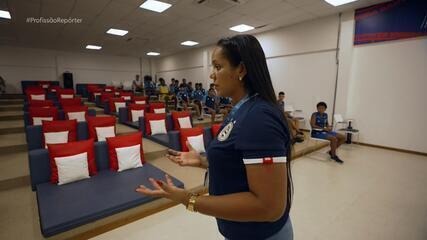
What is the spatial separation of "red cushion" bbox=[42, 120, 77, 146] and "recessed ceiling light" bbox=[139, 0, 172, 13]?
296 cm

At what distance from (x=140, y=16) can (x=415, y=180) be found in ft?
20.8

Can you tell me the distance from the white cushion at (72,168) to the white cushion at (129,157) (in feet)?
1.21

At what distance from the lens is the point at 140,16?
555 centimetres

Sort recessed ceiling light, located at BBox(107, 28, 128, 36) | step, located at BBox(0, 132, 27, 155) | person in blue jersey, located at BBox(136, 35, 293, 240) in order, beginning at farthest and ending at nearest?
recessed ceiling light, located at BBox(107, 28, 128, 36) → step, located at BBox(0, 132, 27, 155) → person in blue jersey, located at BBox(136, 35, 293, 240)

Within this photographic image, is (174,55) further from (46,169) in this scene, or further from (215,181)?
(215,181)

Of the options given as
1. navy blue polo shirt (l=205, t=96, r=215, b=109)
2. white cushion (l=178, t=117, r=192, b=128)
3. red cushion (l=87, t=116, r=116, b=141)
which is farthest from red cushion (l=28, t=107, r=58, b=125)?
navy blue polo shirt (l=205, t=96, r=215, b=109)

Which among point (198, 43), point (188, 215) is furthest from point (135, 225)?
point (198, 43)

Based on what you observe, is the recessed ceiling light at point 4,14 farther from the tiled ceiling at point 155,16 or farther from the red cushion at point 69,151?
the red cushion at point 69,151

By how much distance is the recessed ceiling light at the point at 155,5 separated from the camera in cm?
467

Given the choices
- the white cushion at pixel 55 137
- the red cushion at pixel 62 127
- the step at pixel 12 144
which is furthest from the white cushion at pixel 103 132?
the step at pixel 12 144

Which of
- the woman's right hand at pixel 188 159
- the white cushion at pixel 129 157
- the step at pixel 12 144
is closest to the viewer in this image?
the woman's right hand at pixel 188 159

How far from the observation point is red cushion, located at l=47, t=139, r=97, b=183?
2322 mm

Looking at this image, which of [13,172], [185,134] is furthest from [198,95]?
[13,172]

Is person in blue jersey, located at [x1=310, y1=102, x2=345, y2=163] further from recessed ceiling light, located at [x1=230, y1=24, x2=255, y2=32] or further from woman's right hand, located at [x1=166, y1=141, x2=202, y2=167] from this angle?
woman's right hand, located at [x1=166, y1=141, x2=202, y2=167]
